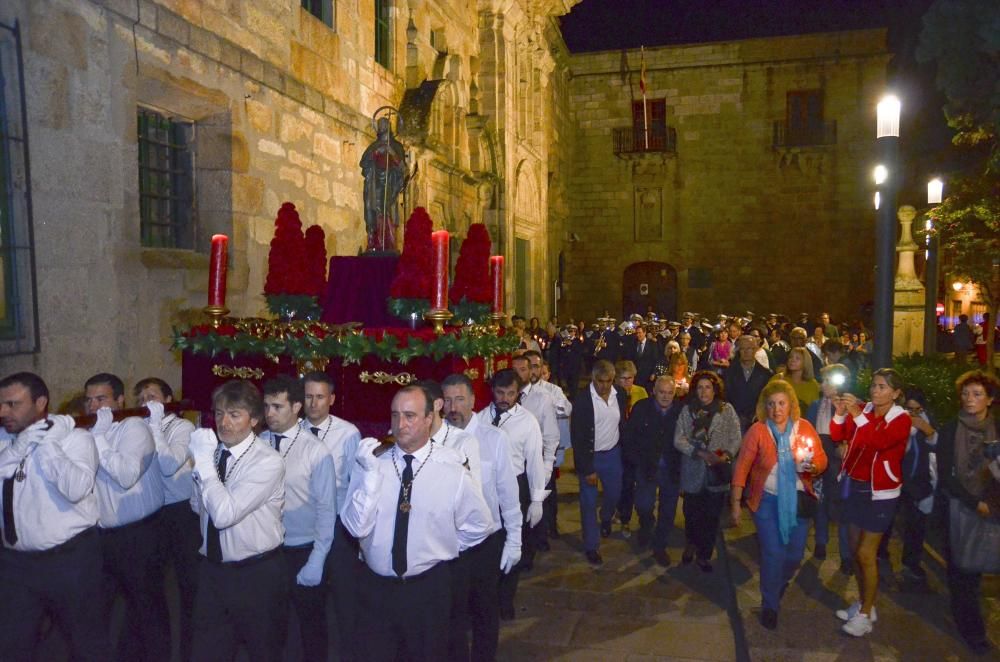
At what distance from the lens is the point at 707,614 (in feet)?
18.2

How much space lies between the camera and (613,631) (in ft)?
17.0

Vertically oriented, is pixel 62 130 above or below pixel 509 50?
below

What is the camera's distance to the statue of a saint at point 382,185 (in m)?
7.26

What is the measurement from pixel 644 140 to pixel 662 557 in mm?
21992

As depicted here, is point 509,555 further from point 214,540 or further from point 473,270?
point 473,270

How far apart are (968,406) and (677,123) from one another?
75.8 feet

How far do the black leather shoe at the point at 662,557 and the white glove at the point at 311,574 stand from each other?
366 cm

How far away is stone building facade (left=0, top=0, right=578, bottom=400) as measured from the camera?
600 cm

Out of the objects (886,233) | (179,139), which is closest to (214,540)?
(886,233)

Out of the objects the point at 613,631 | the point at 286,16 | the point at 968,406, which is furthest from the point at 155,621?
the point at 286,16

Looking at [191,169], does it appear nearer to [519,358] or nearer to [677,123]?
[519,358]

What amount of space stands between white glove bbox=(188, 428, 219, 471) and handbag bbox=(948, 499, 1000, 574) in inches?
183

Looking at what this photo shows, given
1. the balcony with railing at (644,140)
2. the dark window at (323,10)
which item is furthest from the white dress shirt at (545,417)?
the balcony with railing at (644,140)

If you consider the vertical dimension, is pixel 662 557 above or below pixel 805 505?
below
